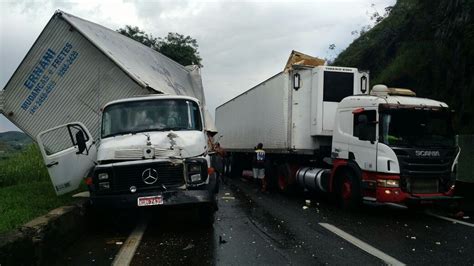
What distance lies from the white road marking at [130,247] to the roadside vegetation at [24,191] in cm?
145

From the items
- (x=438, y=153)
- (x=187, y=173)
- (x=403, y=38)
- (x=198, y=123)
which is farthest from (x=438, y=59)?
(x=187, y=173)

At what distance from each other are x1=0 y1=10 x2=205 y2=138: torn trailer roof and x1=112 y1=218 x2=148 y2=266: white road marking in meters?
2.94

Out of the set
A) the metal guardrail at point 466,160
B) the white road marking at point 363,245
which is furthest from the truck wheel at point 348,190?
the metal guardrail at point 466,160

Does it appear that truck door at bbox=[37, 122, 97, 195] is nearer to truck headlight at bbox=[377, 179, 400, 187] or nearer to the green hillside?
truck headlight at bbox=[377, 179, 400, 187]

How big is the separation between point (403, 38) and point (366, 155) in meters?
16.3

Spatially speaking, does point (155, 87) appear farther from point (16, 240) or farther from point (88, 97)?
point (16, 240)

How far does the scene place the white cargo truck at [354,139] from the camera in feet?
32.3

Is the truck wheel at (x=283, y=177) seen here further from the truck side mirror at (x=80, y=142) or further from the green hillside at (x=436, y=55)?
the truck side mirror at (x=80, y=142)

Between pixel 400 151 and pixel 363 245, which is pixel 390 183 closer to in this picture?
pixel 400 151

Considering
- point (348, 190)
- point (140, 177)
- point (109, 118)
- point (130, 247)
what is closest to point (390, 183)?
point (348, 190)

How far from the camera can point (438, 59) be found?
18422 mm

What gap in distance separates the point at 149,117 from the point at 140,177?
4.71 feet

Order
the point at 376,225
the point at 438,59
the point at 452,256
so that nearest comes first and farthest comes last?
the point at 452,256
the point at 376,225
the point at 438,59

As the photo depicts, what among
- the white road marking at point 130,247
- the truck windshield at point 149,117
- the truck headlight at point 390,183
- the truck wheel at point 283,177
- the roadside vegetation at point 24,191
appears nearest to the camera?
the white road marking at point 130,247
